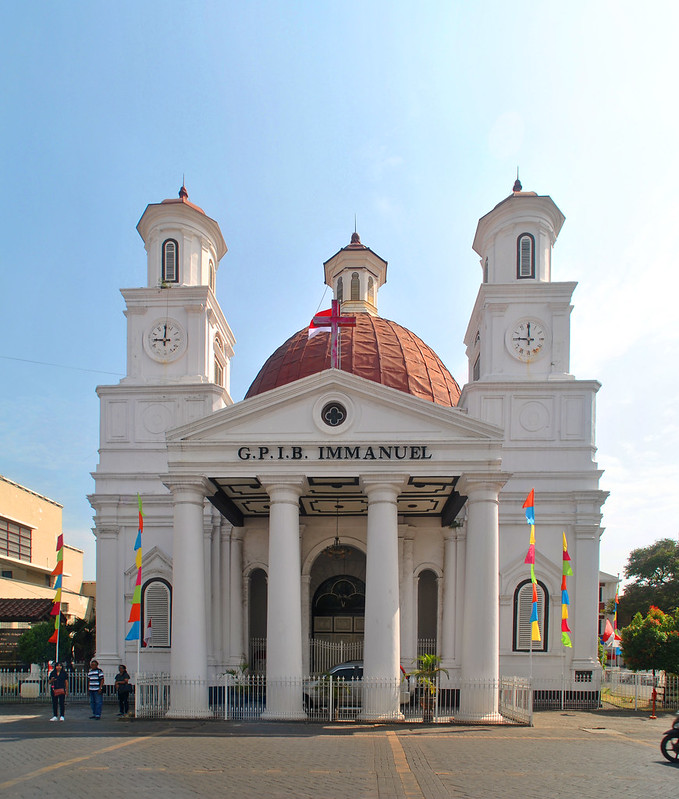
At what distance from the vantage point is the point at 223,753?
54.8 ft

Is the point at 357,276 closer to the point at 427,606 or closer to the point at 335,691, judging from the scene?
the point at 427,606

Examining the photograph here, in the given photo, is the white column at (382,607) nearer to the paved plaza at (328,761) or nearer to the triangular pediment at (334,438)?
the triangular pediment at (334,438)

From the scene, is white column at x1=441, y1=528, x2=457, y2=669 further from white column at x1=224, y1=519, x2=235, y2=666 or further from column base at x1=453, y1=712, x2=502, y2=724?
white column at x1=224, y1=519, x2=235, y2=666

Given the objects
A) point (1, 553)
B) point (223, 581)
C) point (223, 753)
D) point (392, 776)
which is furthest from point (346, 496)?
point (1, 553)

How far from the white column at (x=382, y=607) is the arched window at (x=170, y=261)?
13830mm

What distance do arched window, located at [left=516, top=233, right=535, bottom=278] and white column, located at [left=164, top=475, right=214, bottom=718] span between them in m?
15.8

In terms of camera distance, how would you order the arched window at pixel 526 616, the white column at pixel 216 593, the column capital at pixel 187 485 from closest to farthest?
the column capital at pixel 187 485 < the arched window at pixel 526 616 < the white column at pixel 216 593

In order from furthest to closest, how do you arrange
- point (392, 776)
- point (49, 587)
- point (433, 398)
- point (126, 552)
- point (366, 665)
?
point (49, 587) → point (433, 398) → point (126, 552) → point (366, 665) → point (392, 776)

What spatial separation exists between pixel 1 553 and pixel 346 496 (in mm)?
33607

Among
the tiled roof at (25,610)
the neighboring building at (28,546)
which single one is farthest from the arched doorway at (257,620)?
the neighboring building at (28,546)

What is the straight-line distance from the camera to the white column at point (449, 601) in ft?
102

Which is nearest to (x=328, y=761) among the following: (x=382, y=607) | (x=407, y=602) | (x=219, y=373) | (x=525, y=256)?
(x=382, y=607)

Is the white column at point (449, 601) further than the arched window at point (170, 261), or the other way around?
the arched window at point (170, 261)

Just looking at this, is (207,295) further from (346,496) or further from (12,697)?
(12,697)
